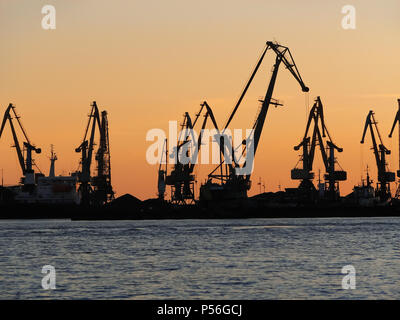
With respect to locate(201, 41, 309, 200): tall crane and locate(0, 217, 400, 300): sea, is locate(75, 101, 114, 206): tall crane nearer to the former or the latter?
locate(201, 41, 309, 200): tall crane

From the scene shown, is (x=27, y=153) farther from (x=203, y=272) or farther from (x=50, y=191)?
(x=203, y=272)

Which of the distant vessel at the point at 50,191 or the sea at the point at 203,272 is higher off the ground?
the distant vessel at the point at 50,191

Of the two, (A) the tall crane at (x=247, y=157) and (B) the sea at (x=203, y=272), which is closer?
(B) the sea at (x=203, y=272)

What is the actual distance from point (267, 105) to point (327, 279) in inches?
3983

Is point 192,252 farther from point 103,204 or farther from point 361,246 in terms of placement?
point 103,204

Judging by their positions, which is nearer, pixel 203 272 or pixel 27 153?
pixel 203 272

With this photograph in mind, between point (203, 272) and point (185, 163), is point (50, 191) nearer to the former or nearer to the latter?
point (185, 163)

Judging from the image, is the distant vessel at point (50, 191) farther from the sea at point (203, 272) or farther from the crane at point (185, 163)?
the sea at point (203, 272)

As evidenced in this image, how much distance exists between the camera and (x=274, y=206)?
161500 millimetres

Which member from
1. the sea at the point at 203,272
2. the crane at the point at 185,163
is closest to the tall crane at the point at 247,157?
the crane at the point at 185,163

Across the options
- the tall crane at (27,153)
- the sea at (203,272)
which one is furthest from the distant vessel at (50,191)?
the sea at (203,272)

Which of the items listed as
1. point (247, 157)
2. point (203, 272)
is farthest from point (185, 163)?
point (203, 272)

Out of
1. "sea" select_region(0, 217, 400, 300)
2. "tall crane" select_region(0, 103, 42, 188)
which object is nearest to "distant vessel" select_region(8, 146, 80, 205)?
"tall crane" select_region(0, 103, 42, 188)
